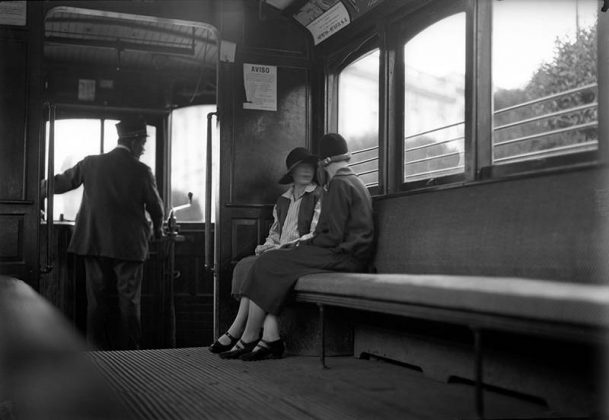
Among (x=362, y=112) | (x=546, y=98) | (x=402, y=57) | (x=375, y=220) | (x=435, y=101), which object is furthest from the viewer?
→ (x=362, y=112)

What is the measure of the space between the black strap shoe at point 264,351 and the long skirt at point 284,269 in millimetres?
246

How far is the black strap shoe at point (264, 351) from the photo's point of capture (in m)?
4.24

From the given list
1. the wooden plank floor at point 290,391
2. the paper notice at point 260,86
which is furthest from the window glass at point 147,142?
the wooden plank floor at point 290,391

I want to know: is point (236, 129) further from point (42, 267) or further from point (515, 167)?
point (515, 167)

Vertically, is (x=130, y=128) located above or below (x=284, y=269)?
above

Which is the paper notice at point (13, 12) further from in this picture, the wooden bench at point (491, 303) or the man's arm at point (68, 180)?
the wooden bench at point (491, 303)

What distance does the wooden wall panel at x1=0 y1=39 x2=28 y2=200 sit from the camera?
4.94m

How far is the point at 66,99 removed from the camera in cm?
749

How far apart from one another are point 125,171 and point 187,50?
207 cm

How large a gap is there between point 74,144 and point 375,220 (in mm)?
4272

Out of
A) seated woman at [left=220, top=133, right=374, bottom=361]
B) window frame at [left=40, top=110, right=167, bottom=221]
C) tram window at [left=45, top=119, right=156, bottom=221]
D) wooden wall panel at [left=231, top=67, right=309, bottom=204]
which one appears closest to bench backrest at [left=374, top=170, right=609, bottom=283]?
seated woman at [left=220, top=133, right=374, bottom=361]

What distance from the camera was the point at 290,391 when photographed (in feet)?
10.8

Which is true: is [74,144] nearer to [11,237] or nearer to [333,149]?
[11,237]

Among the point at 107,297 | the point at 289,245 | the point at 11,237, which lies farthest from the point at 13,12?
the point at 289,245
